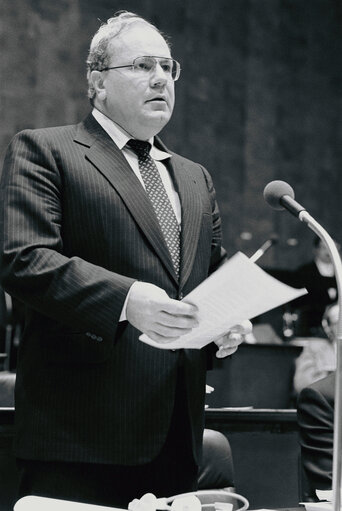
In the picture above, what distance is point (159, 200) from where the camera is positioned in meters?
1.71

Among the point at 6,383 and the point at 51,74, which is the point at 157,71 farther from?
the point at 51,74

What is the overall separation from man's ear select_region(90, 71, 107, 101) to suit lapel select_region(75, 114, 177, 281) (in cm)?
13

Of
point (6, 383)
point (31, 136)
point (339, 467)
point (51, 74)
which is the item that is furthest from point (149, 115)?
point (51, 74)

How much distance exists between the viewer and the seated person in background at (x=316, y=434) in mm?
1975

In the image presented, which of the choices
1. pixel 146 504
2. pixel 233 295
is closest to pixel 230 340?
pixel 233 295

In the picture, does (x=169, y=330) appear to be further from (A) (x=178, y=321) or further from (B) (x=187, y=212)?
(B) (x=187, y=212)

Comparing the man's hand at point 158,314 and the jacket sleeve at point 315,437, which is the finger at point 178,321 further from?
the jacket sleeve at point 315,437

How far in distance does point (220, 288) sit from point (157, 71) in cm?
74

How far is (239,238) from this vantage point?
7457 millimetres

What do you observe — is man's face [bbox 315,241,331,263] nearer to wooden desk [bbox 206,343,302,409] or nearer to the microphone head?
wooden desk [bbox 206,343,302,409]

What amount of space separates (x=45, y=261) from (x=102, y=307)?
147 mm

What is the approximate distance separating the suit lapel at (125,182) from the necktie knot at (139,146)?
0.20 ft

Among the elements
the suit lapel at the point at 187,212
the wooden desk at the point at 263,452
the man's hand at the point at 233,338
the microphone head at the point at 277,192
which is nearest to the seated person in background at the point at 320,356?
the wooden desk at the point at 263,452

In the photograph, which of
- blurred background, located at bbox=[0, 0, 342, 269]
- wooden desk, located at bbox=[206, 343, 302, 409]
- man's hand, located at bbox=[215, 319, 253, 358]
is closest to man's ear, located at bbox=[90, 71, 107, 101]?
man's hand, located at bbox=[215, 319, 253, 358]
